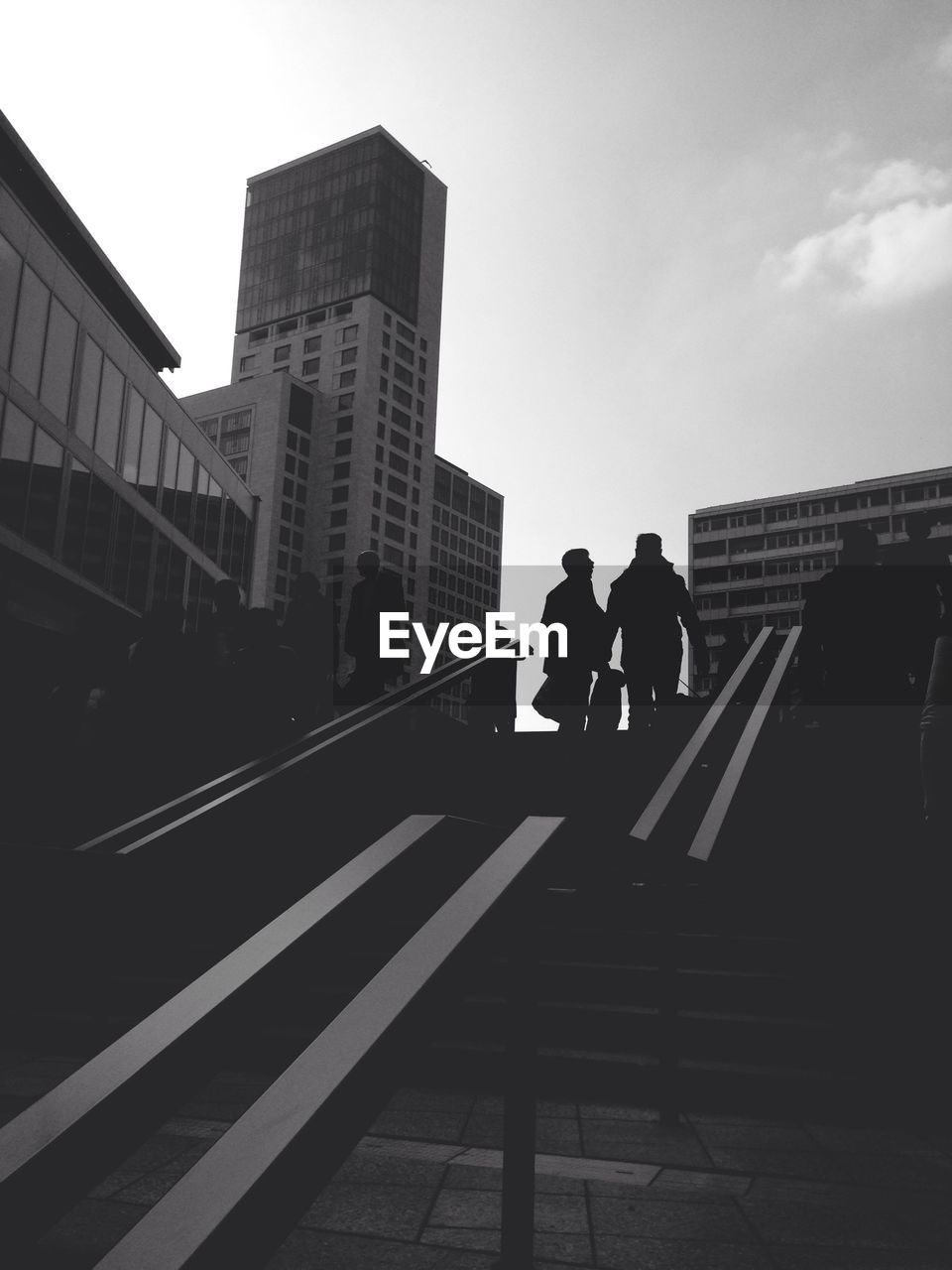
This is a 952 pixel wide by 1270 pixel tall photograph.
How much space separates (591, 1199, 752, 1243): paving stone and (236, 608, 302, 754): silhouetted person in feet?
17.9

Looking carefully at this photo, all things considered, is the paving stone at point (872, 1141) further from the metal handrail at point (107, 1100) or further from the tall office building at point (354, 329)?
the tall office building at point (354, 329)

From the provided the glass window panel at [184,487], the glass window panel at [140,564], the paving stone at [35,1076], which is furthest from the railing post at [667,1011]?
the glass window panel at [184,487]

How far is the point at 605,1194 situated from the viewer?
10.3ft

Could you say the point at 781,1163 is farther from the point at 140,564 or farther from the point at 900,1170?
the point at 140,564

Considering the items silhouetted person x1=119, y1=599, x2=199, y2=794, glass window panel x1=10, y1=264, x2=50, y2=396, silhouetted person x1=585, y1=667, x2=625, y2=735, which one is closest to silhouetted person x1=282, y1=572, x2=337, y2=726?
silhouetted person x1=119, y1=599, x2=199, y2=794

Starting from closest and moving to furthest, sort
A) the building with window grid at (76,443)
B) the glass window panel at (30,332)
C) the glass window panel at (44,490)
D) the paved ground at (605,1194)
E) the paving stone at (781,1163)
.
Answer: the paved ground at (605,1194)
the paving stone at (781,1163)
the building with window grid at (76,443)
the glass window panel at (30,332)
the glass window panel at (44,490)

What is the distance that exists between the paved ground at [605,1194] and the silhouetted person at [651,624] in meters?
4.18

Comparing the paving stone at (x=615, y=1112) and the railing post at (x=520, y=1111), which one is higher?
the railing post at (x=520, y=1111)

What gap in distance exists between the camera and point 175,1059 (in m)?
1.20

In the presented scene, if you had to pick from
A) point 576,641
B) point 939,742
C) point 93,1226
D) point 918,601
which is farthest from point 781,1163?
point 576,641

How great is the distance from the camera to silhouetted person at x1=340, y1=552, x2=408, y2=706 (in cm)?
871

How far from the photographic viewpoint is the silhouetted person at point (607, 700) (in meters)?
7.89

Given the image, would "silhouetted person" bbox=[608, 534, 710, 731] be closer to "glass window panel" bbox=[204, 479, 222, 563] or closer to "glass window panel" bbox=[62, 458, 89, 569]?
"glass window panel" bbox=[62, 458, 89, 569]

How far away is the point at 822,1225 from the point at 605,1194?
68 cm
